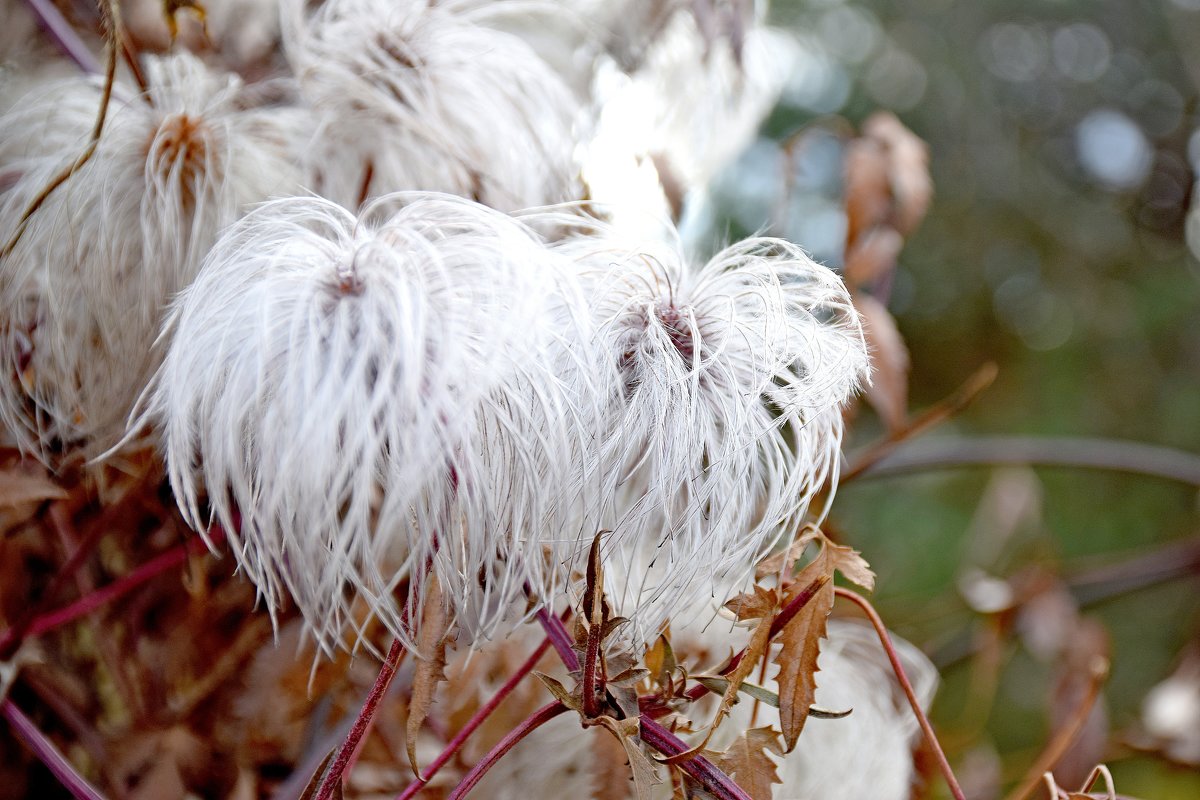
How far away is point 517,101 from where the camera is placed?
1.44 feet

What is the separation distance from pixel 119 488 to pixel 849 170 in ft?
1.32

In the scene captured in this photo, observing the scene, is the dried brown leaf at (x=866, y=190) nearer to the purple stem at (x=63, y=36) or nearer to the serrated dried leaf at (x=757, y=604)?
the serrated dried leaf at (x=757, y=604)

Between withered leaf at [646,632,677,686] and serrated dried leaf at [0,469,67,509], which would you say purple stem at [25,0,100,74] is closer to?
serrated dried leaf at [0,469,67,509]

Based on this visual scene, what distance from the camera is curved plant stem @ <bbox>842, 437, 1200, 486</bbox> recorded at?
673mm

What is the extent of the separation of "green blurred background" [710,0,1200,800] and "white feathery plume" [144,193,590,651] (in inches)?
77.1

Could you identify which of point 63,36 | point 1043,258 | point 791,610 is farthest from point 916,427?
point 1043,258

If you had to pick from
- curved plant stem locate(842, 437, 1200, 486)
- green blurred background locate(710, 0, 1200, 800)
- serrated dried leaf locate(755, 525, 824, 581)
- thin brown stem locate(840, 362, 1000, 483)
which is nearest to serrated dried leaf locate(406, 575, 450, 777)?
serrated dried leaf locate(755, 525, 824, 581)

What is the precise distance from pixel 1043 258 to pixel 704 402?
2726 mm

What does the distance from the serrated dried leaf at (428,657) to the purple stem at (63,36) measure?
1.10 ft

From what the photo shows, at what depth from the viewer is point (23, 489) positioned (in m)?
0.35

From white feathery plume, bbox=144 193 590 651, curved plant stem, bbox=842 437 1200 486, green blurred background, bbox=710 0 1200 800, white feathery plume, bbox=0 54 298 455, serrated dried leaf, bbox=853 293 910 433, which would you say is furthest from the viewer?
green blurred background, bbox=710 0 1200 800

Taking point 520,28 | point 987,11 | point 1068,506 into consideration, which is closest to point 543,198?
point 520,28

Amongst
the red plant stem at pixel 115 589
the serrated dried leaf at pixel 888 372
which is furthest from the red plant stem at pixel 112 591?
the serrated dried leaf at pixel 888 372

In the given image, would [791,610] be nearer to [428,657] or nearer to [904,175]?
[428,657]
